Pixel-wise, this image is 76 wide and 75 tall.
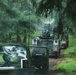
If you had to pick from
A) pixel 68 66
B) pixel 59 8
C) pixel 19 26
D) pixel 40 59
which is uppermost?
pixel 19 26

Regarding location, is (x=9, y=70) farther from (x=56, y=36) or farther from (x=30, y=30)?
(x=30, y=30)

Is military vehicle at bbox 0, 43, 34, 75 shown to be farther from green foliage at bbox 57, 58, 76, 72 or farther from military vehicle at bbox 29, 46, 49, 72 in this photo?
green foliage at bbox 57, 58, 76, 72

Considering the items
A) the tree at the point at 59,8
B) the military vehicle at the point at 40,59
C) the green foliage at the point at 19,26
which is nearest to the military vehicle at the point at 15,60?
the tree at the point at 59,8

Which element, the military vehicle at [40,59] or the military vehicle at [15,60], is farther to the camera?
the military vehicle at [40,59]

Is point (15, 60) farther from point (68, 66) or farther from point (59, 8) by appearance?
point (68, 66)

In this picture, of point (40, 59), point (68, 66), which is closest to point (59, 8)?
point (40, 59)

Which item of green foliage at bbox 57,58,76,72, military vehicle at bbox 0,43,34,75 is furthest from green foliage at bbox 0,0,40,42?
military vehicle at bbox 0,43,34,75

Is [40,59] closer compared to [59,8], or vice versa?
[59,8]

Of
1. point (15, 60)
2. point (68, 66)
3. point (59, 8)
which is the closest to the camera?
point (15, 60)

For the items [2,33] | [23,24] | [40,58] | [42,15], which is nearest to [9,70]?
[42,15]

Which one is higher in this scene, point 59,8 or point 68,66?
point 59,8

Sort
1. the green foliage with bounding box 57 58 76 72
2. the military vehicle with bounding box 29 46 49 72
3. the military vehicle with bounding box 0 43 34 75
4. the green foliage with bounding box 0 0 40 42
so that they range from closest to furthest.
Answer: the military vehicle with bounding box 0 43 34 75 → the military vehicle with bounding box 29 46 49 72 → the green foliage with bounding box 57 58 76 72 → the green foliage with bounding box 0 0 40 42

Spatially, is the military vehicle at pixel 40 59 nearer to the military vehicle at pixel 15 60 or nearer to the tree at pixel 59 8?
the tree at pixel 59 8

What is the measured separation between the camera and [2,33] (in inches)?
1135
